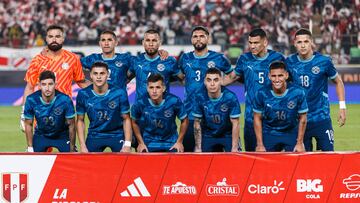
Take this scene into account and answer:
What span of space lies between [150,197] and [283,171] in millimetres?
1665

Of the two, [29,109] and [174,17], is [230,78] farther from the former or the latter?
[174,17]

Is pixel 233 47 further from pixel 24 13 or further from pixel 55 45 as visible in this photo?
pixel 55 45

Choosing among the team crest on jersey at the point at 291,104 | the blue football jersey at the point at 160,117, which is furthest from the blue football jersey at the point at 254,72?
the blue football jersey at the point at 160,117

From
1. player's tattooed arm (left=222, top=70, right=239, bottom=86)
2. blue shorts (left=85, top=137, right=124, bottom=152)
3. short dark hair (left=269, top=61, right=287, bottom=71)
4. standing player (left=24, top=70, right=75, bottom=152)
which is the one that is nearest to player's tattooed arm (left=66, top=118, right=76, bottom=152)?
standing player (left=24, top=70, right=75, bottom=152)

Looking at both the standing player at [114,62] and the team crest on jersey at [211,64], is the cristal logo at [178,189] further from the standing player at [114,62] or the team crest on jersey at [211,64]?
the standing player at [114,62]

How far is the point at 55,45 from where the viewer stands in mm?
14352

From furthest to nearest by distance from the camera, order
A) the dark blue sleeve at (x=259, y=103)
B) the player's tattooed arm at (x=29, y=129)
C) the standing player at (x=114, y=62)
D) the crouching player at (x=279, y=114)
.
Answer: the standing player at (x=114, y=62), the player's tattooed arm at (x=29, y=129), the dark blue sleeve at (x=259, y=103), the crouching player at (x=279, y=114)

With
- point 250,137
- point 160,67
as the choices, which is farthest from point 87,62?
point 250,137

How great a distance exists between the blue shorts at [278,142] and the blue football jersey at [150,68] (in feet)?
5.98

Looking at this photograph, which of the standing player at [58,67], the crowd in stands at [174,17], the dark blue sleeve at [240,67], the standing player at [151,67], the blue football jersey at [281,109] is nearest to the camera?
the blue football jersey at [281,109]

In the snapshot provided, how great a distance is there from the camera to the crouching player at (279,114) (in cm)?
1295

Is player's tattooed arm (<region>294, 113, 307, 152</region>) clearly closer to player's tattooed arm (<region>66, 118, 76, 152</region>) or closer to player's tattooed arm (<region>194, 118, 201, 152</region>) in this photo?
player's tattooed arm (<region>194, 118, 201, 152</region>)

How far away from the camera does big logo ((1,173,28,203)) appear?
11766 mm

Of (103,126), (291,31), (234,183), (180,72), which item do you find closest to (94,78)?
(103,126)
